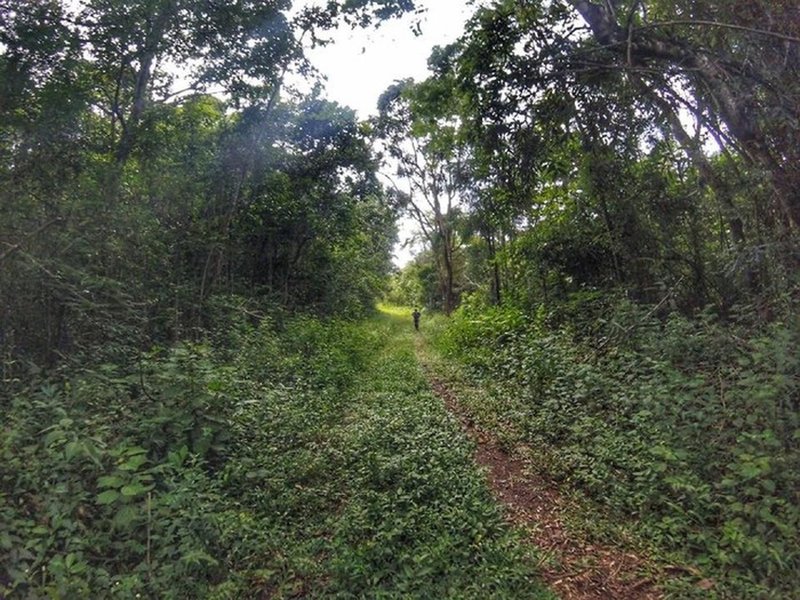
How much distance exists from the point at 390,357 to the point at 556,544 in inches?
341

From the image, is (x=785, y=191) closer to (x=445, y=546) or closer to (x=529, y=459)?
(x=529, y=459)

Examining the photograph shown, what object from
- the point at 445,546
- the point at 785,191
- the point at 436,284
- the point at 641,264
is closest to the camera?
the point at 445,546

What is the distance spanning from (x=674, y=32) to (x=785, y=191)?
8.67 feet

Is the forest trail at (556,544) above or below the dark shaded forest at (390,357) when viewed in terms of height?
below

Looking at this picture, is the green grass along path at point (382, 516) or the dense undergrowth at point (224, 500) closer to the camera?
the dense undergrowth at point (224, 500)

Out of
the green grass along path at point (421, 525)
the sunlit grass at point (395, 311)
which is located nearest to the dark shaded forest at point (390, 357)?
the green grass along path at point (421, 525)

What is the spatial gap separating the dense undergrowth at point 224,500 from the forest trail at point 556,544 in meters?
0.20

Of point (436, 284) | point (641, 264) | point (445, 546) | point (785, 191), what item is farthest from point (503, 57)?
point (436, 284)

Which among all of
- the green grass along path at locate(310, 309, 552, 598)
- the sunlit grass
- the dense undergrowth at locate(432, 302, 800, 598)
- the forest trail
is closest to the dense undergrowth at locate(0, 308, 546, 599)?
the green grass along path at locate(310, 309, 552, 598)

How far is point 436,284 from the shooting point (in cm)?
2848

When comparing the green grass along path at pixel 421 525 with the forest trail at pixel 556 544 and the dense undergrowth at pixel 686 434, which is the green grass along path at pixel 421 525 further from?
the dense undergrowth at pixel 686 434

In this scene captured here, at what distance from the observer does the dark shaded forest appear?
115 inches

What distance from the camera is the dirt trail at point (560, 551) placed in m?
2.77

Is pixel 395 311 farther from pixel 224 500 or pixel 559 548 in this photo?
Answer: pixel 559 548
